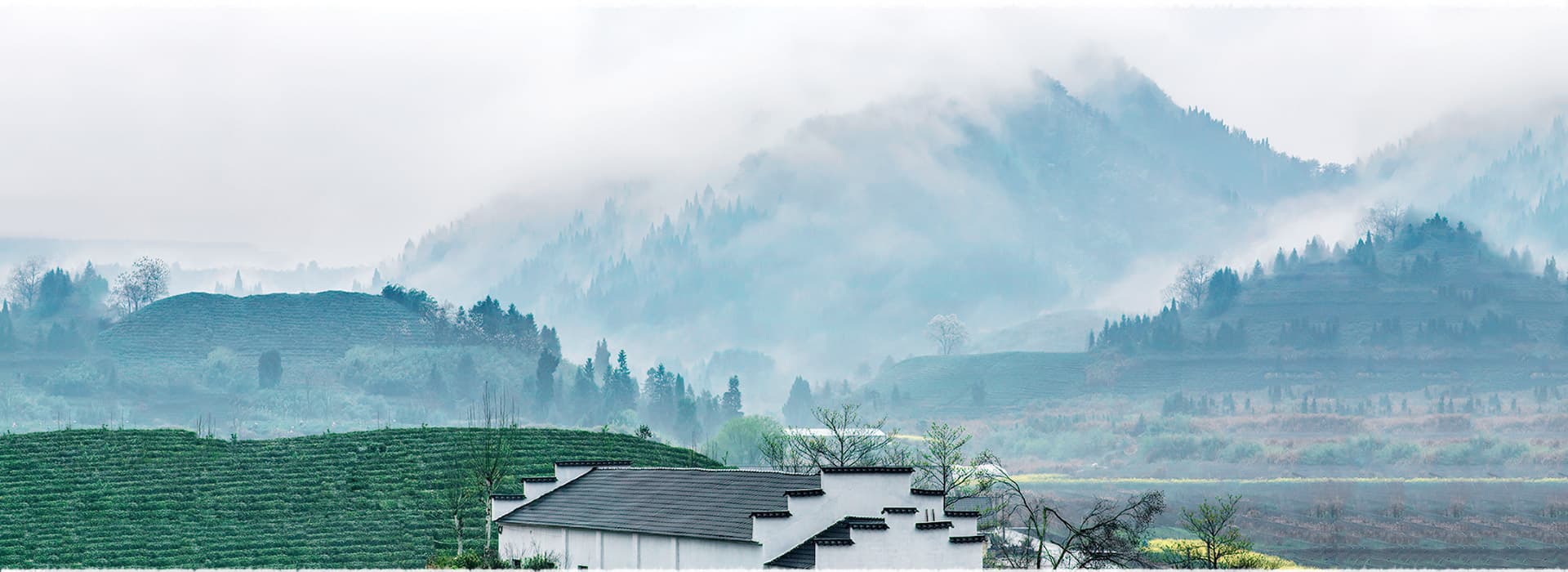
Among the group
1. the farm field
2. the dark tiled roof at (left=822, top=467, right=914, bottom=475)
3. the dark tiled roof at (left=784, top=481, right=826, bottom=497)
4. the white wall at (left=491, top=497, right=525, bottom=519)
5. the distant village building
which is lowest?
the farm field

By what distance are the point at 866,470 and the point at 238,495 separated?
39.6m

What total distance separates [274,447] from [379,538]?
16588 mm

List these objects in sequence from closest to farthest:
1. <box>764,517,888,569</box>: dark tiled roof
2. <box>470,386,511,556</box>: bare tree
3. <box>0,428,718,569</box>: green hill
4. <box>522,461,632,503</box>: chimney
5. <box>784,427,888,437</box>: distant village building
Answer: <box>764,517,888,569</box>: dark tiled roof < <box>522,461,632,503</box>: chimney < <box>470,386,511,556</box>: bare tree < <box>0,428,718,569</box>: green hill < <box>784,427,888,437</box>: distant village building

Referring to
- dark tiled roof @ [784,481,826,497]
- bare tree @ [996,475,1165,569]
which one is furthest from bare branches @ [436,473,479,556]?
dark tiled roof @ [784,481,826,497]

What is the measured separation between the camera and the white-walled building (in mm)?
26516

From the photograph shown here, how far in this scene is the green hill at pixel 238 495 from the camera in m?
52.1

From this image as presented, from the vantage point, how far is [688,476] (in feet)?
108

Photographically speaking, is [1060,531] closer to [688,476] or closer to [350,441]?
[350,441]

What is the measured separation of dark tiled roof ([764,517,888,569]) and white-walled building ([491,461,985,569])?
22 millimetres

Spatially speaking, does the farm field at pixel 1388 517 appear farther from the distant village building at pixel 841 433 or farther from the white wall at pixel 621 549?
the white wall at pixel 621 549

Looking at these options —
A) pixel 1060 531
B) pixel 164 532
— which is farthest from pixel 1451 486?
pixel 164 532

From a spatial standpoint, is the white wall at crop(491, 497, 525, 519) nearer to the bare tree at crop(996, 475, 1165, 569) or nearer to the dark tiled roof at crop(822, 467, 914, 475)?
the dark tiled roof at crop(822, 467, 914, 475)

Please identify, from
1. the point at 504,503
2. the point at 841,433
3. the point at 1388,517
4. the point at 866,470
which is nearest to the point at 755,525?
the point at 866,470

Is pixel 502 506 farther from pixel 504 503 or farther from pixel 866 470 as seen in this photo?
pixel 866 470
